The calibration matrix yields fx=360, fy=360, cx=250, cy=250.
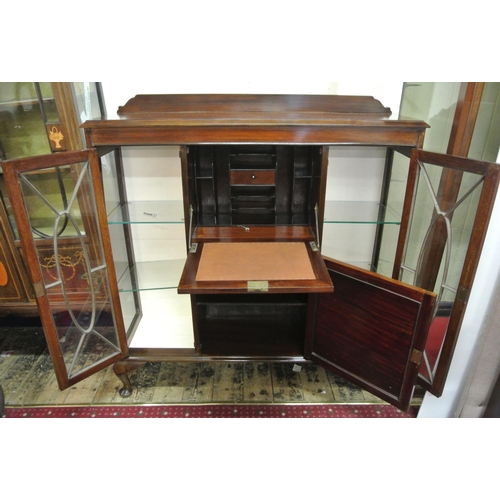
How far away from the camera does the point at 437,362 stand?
46.3 inches

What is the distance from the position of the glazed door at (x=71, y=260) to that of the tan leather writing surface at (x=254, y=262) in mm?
367

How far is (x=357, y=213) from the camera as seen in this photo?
150 centimetres

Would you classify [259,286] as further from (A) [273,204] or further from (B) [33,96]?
(B) [33,96]

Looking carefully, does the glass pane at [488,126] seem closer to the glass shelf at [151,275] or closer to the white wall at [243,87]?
the white wall at [243,87]

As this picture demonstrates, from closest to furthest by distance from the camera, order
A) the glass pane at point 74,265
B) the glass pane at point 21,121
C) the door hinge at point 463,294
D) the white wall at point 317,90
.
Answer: the door hinge at point 463,294 → the glass pane at point 74,265 → the white wall at point 317,90 → the glass pane at point 21,121

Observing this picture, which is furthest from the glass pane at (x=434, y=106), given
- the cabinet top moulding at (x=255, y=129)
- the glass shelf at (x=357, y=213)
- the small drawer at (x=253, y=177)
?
the small drawer at (x=253, y=177)

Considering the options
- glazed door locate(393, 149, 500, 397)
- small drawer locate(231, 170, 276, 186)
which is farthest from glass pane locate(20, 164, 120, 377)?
glazed door locate(393, 149, 500, 397)

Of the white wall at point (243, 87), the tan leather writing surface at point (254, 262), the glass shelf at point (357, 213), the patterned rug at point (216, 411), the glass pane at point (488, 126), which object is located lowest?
the patterned rug at point (216, 411)

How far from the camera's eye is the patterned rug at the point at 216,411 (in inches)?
56.6

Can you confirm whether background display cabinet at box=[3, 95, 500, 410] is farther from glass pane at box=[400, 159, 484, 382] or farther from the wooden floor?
the wooden floor

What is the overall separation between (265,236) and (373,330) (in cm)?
50

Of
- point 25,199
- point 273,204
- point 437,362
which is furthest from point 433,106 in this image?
point 25,199

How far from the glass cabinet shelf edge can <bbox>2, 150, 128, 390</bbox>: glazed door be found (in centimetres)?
18
